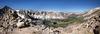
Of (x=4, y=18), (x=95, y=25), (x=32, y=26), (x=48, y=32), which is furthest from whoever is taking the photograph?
(x=4, y=18)

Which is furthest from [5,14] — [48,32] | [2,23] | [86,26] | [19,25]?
[86,26]

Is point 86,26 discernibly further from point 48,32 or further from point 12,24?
point 12,24

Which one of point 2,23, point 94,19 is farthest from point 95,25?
point 2,23

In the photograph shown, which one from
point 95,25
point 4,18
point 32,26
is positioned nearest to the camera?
point 95,25

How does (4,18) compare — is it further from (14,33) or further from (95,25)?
(95,25)

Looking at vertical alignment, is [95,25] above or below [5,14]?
below

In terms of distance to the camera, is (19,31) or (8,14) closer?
(19,31)

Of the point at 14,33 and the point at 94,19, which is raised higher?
the point at 94,19

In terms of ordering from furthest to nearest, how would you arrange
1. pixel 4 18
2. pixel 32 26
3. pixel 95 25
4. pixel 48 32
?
pixel 4 18 < pixel 32 26 < pixel 48 32 < pixel 95 25

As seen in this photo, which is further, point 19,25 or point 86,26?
point 19,25
